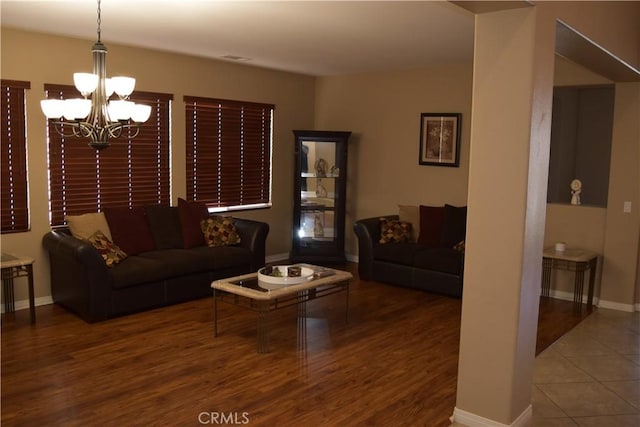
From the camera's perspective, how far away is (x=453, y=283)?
18.7 feet

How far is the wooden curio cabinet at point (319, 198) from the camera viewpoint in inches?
283

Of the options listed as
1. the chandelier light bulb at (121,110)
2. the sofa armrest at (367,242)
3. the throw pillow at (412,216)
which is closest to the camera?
the chandelier light bulb at (121,110)

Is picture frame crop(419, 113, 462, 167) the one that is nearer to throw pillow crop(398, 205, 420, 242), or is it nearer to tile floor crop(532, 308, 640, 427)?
throw pillow crop(398, 205, 420, 242)

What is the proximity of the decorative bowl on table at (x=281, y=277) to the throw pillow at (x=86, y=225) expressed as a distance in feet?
5.66

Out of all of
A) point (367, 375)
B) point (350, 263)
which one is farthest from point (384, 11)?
point (350, 263)

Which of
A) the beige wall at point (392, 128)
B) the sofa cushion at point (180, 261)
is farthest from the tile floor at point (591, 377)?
the sofa cushion at point (180, 261)

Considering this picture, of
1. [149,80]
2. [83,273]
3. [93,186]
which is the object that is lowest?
[83,273]

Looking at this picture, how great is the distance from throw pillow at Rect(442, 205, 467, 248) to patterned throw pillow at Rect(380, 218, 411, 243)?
435 millimetres

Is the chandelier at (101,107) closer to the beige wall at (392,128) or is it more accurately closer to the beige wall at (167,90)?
the beige wall at (167,90)

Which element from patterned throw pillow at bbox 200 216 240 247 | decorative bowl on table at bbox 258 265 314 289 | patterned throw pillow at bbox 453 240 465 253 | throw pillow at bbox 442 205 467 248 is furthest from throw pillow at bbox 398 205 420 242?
decorative bowl on table at bbox 258 265 314 289

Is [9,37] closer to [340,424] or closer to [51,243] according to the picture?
[51,243]

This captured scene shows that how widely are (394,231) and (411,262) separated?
0.48 metres

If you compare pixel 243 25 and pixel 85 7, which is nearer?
pixel 85 7

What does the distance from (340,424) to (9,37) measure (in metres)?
4.19
